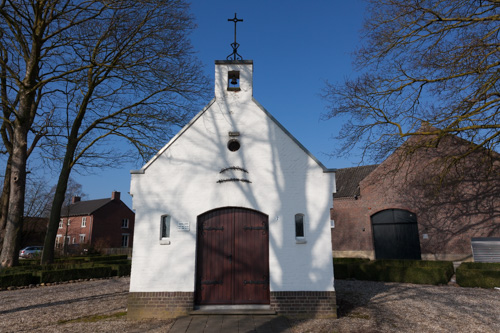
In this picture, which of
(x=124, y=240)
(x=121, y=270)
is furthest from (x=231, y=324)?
(x=124, y=240)

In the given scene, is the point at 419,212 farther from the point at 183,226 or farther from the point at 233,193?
the point at 183,226

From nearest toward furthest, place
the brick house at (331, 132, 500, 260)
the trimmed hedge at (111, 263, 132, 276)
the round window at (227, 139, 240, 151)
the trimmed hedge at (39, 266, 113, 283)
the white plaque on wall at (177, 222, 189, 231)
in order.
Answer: the white plaque on wall at (177, 222, 189, 231) < the round window at (227, 139, 240, 151) < the trimmed hedge at (39, 266, 113, 283) < the trimmed hedge at (111, 263, 132, 276) < the brick house at (331, 132, 500, 260)

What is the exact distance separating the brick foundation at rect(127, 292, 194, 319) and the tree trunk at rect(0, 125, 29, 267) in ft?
34.0

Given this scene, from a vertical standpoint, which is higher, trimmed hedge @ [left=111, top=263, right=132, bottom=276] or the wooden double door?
the wooden double door

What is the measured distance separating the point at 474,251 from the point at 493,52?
54.7 feet

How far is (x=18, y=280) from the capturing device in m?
14.1

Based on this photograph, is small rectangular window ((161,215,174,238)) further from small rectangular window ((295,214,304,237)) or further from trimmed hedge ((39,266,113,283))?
trimmed hedge ((39,266,113,283))

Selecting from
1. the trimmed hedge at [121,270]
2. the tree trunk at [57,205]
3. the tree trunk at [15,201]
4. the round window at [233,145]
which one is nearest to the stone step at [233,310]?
the round window at [233,145]

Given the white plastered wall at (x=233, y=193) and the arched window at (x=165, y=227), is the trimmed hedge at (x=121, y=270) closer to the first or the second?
the white plastered wall at (x=233, y=193)

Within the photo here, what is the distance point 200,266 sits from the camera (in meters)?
8.54

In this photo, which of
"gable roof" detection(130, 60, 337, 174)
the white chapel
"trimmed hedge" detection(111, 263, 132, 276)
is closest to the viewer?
the white chapel

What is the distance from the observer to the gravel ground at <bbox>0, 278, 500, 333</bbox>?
7469 mm

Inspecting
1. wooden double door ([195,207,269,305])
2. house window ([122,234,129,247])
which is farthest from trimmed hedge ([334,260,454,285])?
house window ([122,234,129,247])

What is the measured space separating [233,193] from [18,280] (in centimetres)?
1218
